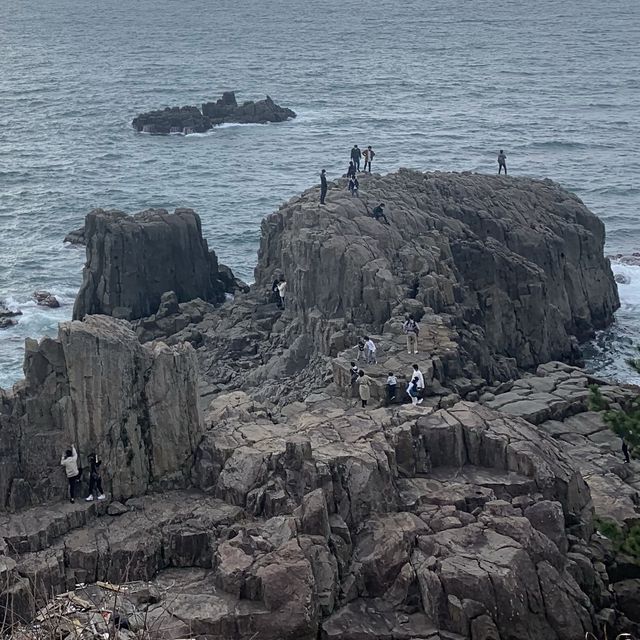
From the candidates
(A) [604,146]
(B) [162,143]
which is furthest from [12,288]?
(A) [604,146]

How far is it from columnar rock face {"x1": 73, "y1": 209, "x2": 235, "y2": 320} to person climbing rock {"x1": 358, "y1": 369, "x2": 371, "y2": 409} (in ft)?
83.1

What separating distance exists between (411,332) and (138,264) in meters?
24.8

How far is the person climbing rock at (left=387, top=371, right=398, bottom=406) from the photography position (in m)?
42.8

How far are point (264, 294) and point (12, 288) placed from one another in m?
23.0

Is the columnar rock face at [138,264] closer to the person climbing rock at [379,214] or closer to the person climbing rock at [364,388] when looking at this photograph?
the person climbing rock at [379,214]

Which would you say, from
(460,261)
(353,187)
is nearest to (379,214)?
(353,187)

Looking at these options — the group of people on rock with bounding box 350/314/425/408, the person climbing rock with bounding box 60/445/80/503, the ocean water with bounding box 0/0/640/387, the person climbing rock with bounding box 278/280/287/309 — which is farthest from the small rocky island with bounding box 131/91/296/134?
the person climbing rock with bounding box 60/445/80/503

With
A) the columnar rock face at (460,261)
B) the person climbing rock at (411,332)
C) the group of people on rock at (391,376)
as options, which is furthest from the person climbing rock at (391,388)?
the columnar rock face at (460,261)

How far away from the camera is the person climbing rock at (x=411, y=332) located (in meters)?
46.5

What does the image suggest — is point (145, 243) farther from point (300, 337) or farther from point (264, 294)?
point (300, 337)

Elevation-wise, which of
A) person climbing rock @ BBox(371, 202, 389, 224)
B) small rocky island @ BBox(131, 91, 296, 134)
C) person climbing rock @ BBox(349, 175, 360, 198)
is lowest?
small rocky island @ BBox(131, 91, 296, 134)

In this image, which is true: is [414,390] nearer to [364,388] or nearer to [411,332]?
[364,388]

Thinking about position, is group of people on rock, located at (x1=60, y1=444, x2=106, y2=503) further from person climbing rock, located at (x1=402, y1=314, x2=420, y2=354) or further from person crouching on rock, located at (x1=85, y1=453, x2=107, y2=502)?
person climbing rock, located at (x1=402, y1=314, x2=420, y2=354)

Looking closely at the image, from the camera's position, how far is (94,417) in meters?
36.0
